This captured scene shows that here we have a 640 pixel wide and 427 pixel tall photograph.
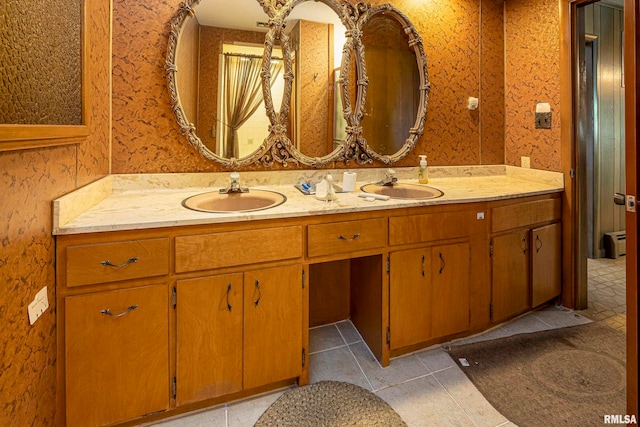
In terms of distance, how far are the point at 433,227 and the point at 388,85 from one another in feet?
3.67

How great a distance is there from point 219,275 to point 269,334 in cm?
37

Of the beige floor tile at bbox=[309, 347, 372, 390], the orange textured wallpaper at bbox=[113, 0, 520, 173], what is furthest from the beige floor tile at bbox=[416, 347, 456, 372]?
the orange textured wallpaper at bbox=[113, 0, 520, 173]

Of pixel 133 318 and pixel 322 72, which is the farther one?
pixel 322 72

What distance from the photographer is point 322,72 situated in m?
2.19

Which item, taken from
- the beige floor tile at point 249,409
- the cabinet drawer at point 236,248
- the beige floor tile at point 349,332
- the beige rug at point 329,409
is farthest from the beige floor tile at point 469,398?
the cabinet drawer at point 236,248

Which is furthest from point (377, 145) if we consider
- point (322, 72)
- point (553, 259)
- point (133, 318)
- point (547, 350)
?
point (133, 318)

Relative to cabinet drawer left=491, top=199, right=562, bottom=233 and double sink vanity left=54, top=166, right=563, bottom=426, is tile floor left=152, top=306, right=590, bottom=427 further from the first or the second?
cabinet drawer left=491, top=199, right=562, bottom=233

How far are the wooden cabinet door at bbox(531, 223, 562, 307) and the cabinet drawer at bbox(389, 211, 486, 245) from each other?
0.56 m

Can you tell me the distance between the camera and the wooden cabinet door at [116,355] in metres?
1.29

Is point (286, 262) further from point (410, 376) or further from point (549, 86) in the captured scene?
point (549, 86)

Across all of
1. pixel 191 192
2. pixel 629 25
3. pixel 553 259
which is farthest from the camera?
pixel 553 259

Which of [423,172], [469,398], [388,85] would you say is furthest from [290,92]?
[469,398]

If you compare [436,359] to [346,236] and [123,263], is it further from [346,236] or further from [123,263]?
[123,263]

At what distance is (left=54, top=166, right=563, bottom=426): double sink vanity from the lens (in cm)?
131
